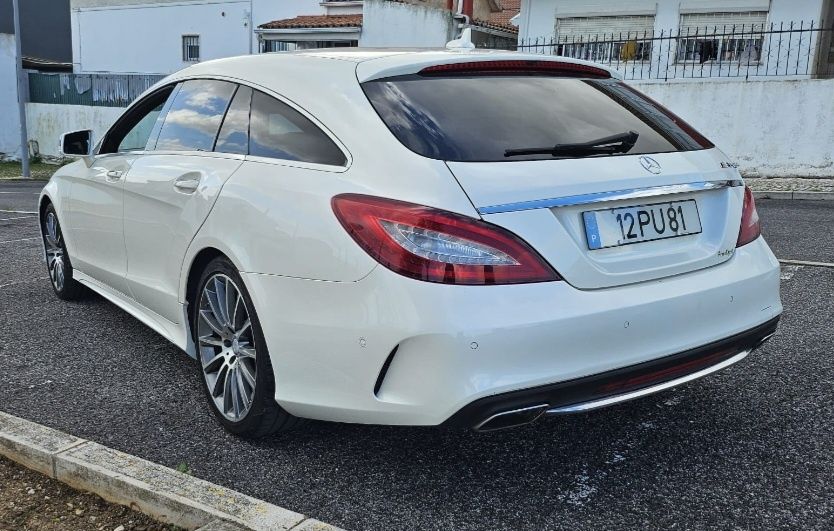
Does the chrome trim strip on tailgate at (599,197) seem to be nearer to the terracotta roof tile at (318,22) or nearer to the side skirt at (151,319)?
the side skirt at (151,319)

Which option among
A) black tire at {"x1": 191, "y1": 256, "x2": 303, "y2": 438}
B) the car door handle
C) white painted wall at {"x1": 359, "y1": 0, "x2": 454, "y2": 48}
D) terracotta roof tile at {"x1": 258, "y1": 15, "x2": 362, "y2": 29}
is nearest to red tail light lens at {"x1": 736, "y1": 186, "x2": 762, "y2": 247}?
black tire at {"x1": 191, "y1": 256, "x2": 303, "y2": 438}

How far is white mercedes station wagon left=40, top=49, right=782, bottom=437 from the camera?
247 cm

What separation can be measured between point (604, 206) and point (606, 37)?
1770 centimetres

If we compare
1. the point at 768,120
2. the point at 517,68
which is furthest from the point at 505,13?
the point at 517,68

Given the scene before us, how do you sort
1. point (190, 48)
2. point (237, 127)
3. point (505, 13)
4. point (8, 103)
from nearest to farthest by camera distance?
point (237, 127)
point (8, 103)
point (190, 48)
point (505, 13)

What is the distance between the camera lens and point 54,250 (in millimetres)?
5680

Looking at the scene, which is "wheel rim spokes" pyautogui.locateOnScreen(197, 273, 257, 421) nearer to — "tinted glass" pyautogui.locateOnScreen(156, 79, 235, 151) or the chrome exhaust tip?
"tinted glass" pyautogui.locateOnScreen(156, 79, 235, 151)

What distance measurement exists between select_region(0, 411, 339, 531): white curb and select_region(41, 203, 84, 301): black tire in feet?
7.89

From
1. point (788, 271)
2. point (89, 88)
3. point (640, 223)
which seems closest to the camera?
point (640, 223)

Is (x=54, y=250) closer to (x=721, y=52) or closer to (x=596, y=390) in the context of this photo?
(x=596, y=390)

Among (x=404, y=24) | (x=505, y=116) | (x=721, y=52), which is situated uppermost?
(x=404, y=24)

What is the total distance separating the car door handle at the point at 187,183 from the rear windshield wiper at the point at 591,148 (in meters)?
1.47

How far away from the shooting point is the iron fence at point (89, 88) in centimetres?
2536

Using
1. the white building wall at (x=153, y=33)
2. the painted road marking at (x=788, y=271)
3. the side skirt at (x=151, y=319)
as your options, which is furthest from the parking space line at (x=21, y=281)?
the white building wall at (x=153, y=33)
